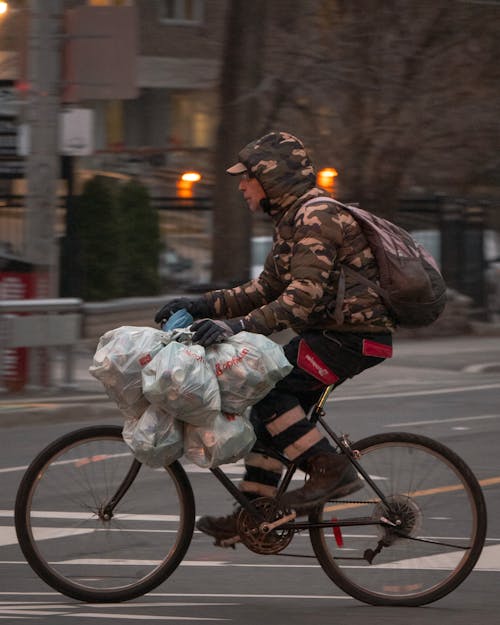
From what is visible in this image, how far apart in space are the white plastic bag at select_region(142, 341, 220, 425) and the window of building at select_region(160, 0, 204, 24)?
37223 mm

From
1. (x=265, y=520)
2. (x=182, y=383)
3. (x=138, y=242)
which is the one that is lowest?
(x=138, y=242)

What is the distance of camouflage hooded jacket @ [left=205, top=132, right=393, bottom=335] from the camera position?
5.40 metres

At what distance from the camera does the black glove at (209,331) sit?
17.5 feet

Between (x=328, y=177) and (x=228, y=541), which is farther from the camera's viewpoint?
(x=328, y=177)

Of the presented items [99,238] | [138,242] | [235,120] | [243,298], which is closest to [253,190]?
[243,298]

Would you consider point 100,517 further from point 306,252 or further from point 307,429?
point 306,252

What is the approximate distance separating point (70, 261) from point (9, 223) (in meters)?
0.95

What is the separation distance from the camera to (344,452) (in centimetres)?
566

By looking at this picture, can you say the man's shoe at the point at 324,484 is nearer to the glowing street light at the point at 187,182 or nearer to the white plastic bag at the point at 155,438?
the white plastic bag at the point at 155,438

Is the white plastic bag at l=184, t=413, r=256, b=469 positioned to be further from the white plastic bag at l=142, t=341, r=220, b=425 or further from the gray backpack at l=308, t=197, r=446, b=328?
the gray backpack at l=308, t=197, r=446, b=328

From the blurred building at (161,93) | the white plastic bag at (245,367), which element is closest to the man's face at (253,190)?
the white plastic bag at (245,367)

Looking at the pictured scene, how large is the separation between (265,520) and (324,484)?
0.85 ft

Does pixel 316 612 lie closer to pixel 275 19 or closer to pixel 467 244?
pixel 275 19

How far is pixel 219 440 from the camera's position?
212 inches
